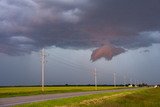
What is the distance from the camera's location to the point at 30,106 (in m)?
32.3

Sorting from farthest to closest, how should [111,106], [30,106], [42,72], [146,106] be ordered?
[42,72] < [146,106] < [111,106] < [30,106]

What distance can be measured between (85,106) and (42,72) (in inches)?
1690

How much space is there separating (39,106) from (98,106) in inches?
216

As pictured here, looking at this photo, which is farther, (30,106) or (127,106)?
(127,106)

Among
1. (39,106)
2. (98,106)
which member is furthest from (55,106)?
(98,106)

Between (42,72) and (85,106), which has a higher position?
(42,72)

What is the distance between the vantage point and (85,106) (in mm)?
34062

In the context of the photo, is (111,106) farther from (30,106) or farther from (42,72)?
(42,72)

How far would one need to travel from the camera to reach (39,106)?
32.7m

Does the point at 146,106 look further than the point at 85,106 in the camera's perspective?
Yes

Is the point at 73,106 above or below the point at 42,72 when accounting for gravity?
below

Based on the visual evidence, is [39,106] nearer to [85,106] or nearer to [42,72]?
[85,106]

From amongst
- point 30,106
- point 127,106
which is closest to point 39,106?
point 30,106

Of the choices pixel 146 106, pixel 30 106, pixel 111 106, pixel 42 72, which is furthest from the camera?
pixel 42 72
